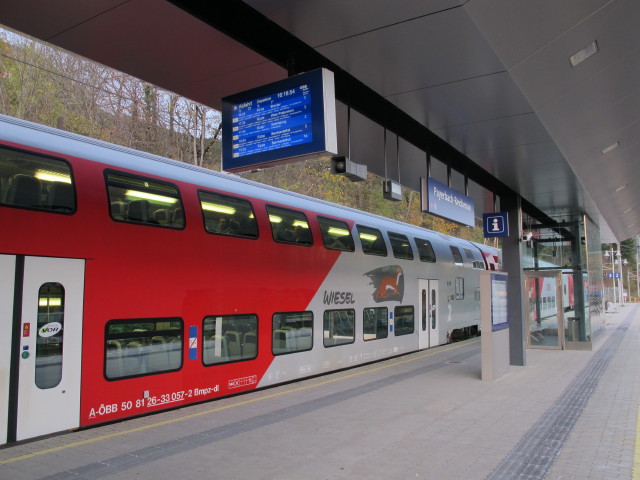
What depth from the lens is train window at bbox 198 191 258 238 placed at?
800cm

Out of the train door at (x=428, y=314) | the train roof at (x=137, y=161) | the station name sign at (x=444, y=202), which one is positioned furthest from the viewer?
the train door at (x=428, y=314)

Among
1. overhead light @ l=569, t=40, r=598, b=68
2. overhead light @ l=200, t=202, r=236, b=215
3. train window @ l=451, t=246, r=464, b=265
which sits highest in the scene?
overhead light @ l=569, t=40, r=598, b=68

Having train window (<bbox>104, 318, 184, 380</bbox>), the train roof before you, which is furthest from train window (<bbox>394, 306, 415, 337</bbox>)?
train window (<bbox>104, 318, 184, 380</bbox>)

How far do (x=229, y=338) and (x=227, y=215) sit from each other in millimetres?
2003

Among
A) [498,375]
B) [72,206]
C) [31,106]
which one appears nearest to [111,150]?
[72,206]

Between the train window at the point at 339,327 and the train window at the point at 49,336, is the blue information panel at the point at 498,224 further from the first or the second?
the train window at the point at 49,336

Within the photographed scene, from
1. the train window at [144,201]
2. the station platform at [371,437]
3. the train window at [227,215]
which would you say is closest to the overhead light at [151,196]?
the train window at [144,201]

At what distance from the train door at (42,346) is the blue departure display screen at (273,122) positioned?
100 inches

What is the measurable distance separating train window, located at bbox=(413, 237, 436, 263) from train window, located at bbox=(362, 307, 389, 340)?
9.23 ft

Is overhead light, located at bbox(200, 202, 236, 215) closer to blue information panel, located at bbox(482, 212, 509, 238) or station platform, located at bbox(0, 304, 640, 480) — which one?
station platform, located at bbox(0, 304, 640, 480)

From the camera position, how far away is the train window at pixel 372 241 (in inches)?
469

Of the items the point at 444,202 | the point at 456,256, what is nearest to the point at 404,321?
the point at 456,256

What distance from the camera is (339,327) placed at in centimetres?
1083

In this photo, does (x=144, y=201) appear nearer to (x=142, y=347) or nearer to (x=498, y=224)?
(x=142, y=347)
